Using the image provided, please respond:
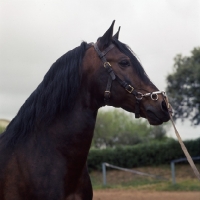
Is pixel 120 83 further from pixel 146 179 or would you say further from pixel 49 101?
pixel 146 179

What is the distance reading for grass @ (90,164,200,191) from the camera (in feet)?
67.5

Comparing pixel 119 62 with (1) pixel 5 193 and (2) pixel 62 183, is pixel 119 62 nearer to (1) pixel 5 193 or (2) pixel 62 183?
(2) pixel 62 183

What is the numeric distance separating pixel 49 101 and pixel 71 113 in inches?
10.1

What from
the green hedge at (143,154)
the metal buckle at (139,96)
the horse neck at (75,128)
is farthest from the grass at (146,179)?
the metal buckle at (139,96)

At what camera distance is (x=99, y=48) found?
174 inches

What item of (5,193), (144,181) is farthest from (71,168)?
(144,181)

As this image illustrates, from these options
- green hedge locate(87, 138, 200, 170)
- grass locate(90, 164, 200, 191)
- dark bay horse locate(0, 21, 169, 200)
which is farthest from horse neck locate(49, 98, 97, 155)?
green hedge locate(87, 138, 200, 170)

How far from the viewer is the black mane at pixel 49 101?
424cm

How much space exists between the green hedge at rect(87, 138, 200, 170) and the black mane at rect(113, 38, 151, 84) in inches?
968

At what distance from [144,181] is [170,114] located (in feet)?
65.3

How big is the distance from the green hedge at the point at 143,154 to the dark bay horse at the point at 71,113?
80.8ft

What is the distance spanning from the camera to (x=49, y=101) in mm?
4246

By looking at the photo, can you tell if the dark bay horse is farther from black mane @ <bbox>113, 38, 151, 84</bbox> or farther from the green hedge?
the green hedge

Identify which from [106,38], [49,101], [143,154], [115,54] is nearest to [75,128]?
[49,101]
